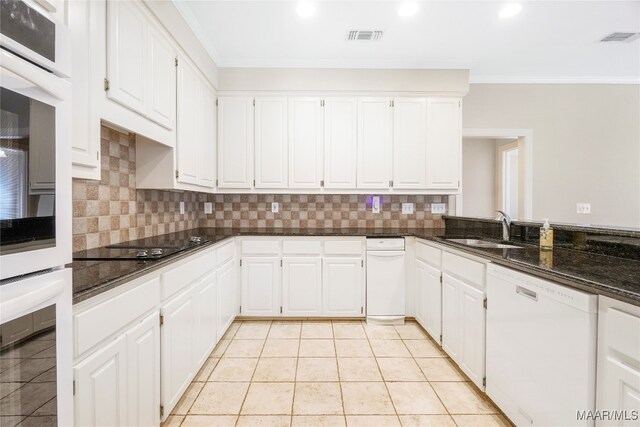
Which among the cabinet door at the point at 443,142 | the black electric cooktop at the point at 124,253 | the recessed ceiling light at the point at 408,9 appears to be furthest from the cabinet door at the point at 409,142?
the black electric cooktop at the point at 124,253

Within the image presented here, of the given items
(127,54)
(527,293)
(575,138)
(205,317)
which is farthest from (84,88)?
(575,138)

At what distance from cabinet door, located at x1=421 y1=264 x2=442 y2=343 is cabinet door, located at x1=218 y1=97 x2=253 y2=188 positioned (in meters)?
2.03

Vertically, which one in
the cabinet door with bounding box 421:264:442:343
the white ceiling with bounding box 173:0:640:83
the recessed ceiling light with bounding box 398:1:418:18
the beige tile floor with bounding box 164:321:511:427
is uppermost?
the white ceiling with bounding box 173:0:640:83

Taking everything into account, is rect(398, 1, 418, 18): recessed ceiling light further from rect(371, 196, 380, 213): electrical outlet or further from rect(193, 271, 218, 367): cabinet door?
rect(193, 271, 218, 367): cabinet door

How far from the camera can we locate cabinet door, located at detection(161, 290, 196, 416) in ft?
5.24

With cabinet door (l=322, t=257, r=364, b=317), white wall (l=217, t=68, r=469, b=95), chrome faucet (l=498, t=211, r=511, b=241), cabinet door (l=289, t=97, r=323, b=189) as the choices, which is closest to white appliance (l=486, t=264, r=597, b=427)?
chrome faucet (l=498, t=211, r=511, b=241)

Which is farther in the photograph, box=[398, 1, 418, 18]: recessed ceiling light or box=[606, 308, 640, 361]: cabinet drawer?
box=[398, 1, 418, 18]: recessed ceiling light

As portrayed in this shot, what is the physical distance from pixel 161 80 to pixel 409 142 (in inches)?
93.4

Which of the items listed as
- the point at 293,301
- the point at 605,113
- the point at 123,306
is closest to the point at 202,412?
the point at 123,306

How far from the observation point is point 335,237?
3.09 meters

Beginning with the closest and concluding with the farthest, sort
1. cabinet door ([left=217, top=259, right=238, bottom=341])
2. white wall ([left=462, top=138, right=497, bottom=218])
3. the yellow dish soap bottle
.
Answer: the yellow dish soap bottle → cabinet door ([left=217, top=259, right=238, bottom=341]) → white wall ([left=462, top=138, right=497, bottom=218])

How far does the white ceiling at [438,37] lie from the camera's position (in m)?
2.38

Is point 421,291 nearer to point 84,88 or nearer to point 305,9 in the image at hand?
point 305,9

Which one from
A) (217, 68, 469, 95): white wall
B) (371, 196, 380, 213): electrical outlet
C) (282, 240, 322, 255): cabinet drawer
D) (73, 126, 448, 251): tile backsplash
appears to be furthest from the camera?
(371, 196, 380, 213): electrical outlet
